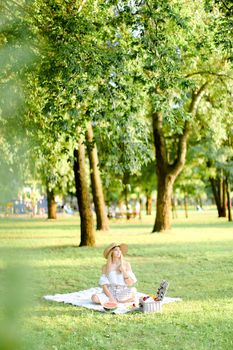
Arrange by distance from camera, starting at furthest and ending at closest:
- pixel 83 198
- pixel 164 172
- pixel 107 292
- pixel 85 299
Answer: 1. pixel 164 172
2. pixel 83 198
3. pixel 85 299
4. pixel 107 292

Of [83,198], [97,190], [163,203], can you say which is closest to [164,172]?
[163,203]

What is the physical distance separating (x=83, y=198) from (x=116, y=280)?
10.5 meters

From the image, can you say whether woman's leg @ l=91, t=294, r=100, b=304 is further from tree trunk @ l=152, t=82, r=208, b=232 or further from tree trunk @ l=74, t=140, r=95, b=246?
tree trunk @ l=152, t=82, r=208, b=232

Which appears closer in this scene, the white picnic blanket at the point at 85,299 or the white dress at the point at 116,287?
the white picnic blanket at the point at 85,299

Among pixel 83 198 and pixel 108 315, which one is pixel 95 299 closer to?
pixel 108 315

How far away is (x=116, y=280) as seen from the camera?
371 inches

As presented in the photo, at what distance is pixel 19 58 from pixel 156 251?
16538 mm

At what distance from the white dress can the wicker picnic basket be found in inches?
27.3

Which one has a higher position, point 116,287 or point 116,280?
point 116,280

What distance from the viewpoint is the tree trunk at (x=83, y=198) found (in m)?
19.6

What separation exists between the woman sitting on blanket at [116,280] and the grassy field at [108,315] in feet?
1.87

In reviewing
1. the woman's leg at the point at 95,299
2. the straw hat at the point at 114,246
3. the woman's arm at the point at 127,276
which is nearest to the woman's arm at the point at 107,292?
the woman's leg at the point at 95,299

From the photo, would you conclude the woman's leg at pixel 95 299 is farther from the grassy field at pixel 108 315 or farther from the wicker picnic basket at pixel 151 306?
the wicker picnic basket at pixel 151 306

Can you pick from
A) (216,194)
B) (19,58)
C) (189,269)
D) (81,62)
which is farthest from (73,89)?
(216,194)
